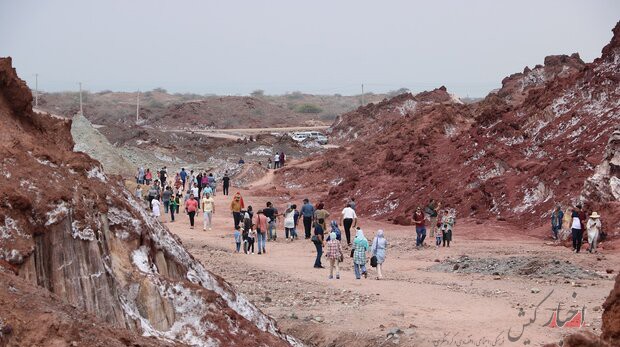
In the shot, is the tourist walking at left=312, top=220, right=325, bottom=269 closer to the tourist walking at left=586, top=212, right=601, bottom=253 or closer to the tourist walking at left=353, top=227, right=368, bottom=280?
the tourist walking at left=353, top=227, right=368, bottom=280

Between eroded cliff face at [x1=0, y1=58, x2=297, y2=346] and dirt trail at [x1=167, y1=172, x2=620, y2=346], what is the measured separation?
3.37 meters

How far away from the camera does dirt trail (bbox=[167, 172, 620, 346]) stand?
54.1ft

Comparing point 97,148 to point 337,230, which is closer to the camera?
point 337,230

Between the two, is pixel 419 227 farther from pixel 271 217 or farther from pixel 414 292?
pixel 414 292

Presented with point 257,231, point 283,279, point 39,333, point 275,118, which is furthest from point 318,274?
point 275,118

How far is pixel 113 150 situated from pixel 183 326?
144 feet

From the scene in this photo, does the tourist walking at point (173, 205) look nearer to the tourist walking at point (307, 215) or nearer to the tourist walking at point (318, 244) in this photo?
the tourist walking at point (307, 215)

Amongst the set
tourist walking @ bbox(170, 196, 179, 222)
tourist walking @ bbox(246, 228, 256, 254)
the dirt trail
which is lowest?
the dirt trail

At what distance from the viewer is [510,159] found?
3497 centimetres

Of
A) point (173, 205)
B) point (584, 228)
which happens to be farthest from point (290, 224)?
point (584, 228)

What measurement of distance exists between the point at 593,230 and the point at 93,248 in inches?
630

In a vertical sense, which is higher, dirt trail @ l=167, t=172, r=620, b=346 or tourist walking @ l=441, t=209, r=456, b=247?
tourist walking @ l=441, t=209, r=456, b=247

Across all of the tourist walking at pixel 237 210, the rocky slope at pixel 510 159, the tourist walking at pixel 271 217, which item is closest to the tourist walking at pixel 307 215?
the tourist walking at pixel 271 217

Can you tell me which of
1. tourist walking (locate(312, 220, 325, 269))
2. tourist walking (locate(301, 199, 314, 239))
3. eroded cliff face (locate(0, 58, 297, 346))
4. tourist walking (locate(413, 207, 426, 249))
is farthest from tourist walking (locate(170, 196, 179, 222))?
eroded cliff face (locate(0, 58, 297, 346))
